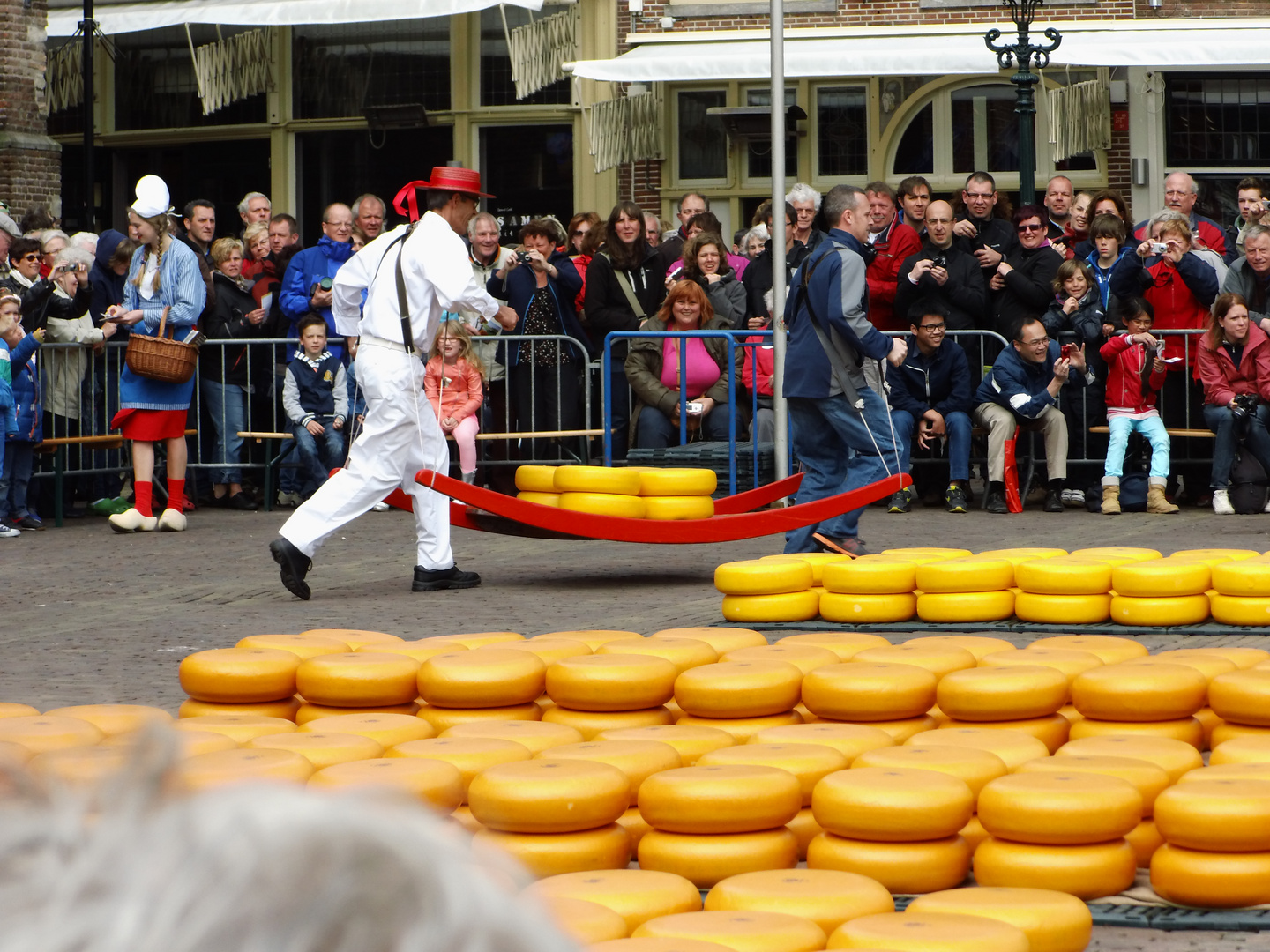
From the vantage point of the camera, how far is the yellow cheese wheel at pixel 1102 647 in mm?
5336

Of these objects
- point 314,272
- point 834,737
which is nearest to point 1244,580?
point 834,737

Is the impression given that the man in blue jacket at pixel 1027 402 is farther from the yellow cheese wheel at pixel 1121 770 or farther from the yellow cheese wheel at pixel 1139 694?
the yellow cheese wheel at pixel 1121 770

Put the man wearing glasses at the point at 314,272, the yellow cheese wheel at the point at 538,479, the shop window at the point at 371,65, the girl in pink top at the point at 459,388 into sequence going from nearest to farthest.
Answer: the yellow cheese wheel at the point at 538,479 → the girl in pink top at the point at 459,388 → the man wearing glasses at the point at 314,272 → the shop window at the point at 371,65

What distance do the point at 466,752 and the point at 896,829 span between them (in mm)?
1085

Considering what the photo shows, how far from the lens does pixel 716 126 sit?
805 inches

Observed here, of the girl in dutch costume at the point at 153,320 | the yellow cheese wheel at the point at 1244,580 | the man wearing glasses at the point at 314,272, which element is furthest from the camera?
the man wearing glasses at the point at 314,272

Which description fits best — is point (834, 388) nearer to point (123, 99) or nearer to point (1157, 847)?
point (1157, 847)

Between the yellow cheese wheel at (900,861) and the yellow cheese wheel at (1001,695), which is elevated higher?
the yellow cheese wheel at (1001,695)

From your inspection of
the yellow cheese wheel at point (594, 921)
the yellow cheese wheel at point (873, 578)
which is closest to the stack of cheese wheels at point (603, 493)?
the yellow cheese wheel at point (873, 578)

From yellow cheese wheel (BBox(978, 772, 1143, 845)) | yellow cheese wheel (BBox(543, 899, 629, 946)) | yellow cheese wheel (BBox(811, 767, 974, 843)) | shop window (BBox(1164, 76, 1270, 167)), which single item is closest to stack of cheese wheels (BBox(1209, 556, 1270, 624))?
yellow cheese wheel (BBox(978, 772, 1143, 845))

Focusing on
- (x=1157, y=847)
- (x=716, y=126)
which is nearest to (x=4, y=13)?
(x=716, y=126)

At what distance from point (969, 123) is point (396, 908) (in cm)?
2005

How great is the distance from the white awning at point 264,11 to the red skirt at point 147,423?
7613 mm

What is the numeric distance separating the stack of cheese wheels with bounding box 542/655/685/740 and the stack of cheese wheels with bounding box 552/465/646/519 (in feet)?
12.3
